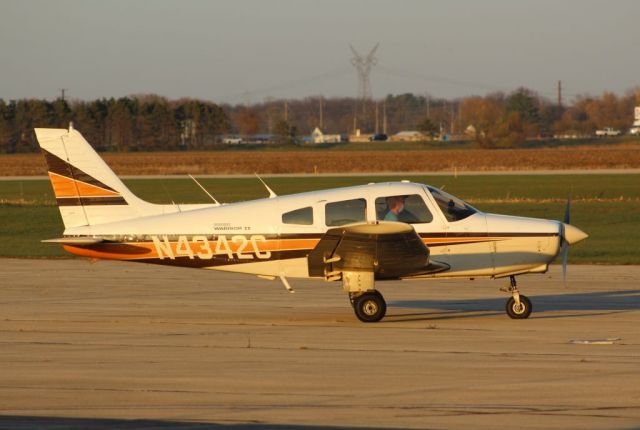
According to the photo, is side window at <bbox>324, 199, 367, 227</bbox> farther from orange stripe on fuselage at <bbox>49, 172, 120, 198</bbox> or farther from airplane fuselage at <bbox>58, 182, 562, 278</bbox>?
orange stripe on fuselage at <bbox>49, 172, 120, 198</bbox>

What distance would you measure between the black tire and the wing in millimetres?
1092

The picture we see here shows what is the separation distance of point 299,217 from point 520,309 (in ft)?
10.7

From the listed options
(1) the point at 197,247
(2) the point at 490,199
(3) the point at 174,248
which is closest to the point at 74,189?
(3) the point at 174,248

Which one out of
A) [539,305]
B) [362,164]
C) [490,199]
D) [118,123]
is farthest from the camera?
[118,123]

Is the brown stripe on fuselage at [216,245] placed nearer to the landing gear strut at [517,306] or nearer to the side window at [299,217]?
the side window at [299,217]

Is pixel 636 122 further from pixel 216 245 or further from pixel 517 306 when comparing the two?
pixel 216 245

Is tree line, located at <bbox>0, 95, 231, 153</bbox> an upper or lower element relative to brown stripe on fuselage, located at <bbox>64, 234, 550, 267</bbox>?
upper

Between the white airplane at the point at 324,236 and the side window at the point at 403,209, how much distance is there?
13mm

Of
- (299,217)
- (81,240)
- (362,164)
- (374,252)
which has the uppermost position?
(299,217)

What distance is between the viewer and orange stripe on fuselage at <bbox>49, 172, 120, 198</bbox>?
13.9 metres

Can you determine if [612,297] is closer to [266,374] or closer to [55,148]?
[266,374]

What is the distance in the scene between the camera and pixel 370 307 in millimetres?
13578

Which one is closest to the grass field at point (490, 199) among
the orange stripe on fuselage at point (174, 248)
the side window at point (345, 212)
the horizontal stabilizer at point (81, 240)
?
the side window at point (345, 212)

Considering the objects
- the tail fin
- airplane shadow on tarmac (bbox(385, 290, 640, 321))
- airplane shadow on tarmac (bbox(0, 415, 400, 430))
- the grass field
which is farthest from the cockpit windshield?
the grass field
